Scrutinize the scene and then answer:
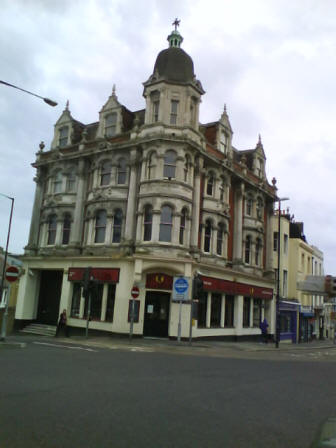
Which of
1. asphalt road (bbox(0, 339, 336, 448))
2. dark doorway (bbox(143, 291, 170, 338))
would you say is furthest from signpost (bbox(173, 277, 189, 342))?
asphalt road (bbox(0, 339, 336, 448))

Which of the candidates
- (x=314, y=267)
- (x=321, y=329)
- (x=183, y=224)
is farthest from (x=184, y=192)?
(x=321, y=329)

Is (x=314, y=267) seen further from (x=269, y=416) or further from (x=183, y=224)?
(x=269, y=416)

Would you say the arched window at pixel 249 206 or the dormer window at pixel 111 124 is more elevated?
the dormer window at pixel 111 124

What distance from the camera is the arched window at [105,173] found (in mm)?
29016

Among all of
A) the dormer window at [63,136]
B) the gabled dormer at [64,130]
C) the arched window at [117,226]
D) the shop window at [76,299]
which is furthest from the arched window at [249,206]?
the dormer window at [63,136]

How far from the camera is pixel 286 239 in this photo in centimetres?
4162

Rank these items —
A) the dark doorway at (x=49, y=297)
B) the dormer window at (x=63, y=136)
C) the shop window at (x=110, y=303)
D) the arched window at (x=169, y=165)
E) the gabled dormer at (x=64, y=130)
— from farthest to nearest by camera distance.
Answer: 1. the dormer window at (x=63, y=136)
2. the gabled dormer at (x=64, y=130)
3. the dark doorway at (x=49, y=297)
4. the arched window at (x=169, y=165)
5. the shop window at (x=110, y=303)

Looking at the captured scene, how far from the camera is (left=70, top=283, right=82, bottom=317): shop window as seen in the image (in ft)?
91.9

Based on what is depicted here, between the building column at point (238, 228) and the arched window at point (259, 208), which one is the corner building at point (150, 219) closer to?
the building column at point (238, 228)

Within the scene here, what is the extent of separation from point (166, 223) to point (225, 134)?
10168mm

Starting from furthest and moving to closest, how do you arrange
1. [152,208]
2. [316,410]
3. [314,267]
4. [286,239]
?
[314,267], [286,239], [152,208], [316,410]

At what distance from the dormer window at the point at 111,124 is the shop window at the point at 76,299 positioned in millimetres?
10623

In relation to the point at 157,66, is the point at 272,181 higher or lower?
lower

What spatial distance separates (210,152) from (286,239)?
1634 centimetres
